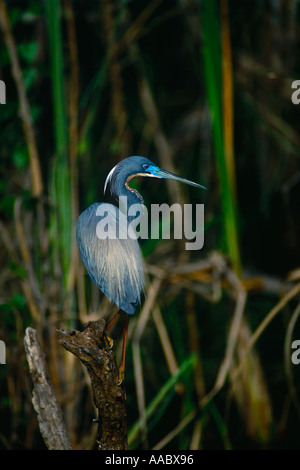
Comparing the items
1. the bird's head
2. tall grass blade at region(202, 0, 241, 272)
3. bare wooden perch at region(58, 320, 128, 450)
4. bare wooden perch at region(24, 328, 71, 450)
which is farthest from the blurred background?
the bird's head

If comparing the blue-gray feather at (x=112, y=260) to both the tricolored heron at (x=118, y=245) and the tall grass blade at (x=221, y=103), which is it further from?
the tall grass blade at (x=221, y=103)

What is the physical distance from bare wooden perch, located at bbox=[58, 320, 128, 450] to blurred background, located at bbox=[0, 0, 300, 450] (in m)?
0.46

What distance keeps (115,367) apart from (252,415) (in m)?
1.63

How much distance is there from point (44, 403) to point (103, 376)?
23cm

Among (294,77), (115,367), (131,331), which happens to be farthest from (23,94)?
(294,77)

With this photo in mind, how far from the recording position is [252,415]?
240 cm

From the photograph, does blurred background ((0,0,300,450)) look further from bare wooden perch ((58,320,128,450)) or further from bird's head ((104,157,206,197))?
bird's head ((104,157,206,197))

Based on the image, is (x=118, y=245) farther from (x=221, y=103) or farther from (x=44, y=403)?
(x=221, y=103)

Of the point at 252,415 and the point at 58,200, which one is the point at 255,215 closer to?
the point at 252,415

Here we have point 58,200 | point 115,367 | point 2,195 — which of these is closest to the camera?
point 115,367

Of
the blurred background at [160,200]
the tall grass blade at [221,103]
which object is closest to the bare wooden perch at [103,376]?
the blurred background at [160,200]

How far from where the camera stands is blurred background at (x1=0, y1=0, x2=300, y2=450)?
1782mm

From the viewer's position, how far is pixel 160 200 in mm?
3229

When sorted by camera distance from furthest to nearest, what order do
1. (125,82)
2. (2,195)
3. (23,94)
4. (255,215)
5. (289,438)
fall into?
(255,215) → (125,82) → (289,438) → (2,195) → (23,94)
